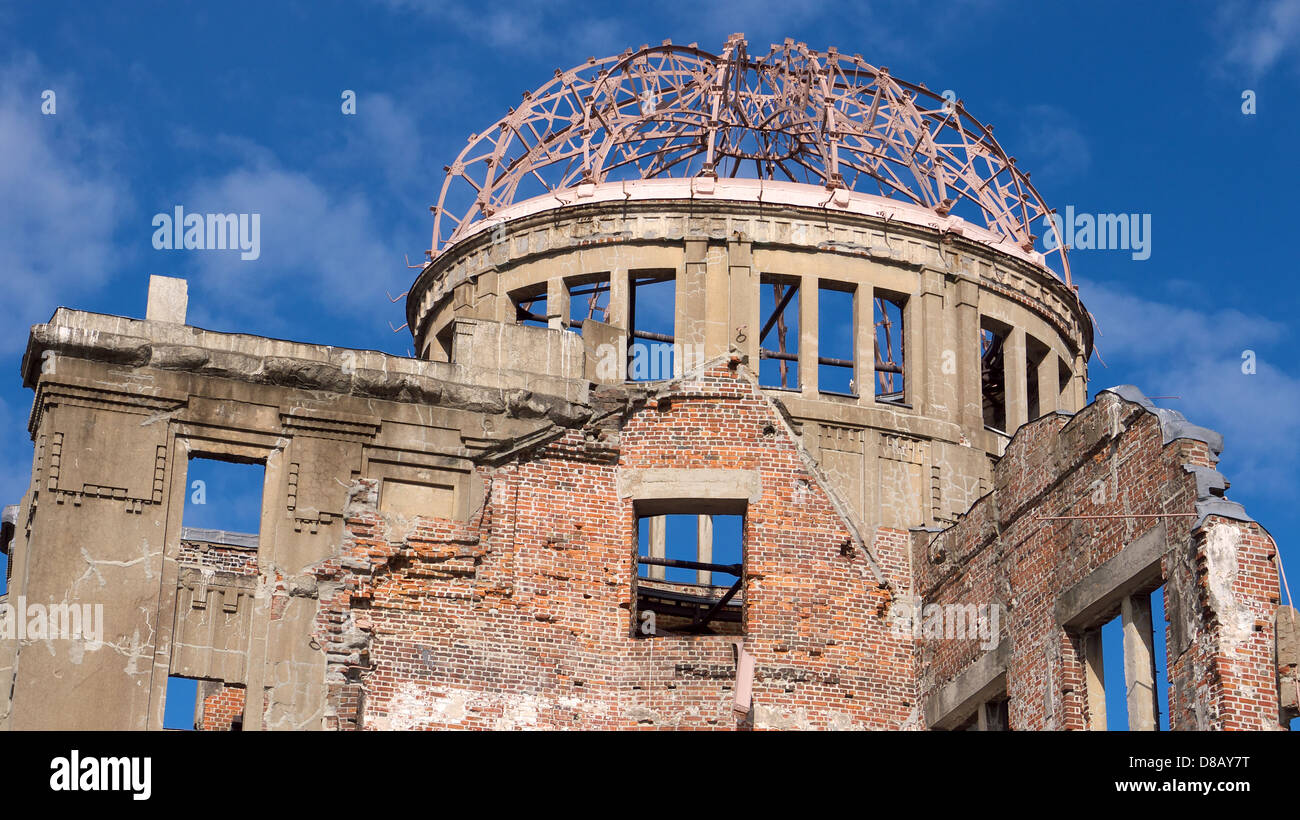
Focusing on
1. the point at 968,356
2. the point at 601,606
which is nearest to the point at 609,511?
the point at 601,606

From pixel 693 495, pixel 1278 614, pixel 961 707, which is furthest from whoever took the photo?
pixel 693 495

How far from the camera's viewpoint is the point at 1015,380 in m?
32.8

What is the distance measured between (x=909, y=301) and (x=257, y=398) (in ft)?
32.3

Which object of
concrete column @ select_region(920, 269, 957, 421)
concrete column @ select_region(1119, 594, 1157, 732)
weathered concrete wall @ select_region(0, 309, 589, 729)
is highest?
concrete column @ select_region(920, 269, 957, 421)

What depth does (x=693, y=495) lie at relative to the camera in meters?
28.0

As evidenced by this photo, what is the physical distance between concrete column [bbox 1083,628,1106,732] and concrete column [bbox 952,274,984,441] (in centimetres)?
857

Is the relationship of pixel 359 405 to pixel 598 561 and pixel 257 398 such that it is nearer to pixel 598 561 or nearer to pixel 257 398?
pixel 257 398

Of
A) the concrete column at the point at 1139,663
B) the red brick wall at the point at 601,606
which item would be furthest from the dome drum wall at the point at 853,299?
the concrete column at the point at 1139,663

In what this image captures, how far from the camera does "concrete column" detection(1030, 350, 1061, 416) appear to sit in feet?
109

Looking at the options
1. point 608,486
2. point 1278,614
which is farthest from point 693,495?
point 1278,614

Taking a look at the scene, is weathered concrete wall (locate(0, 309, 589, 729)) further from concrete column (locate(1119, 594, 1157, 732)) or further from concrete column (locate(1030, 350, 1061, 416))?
concrete column (locate(1119, 594, 1157, 732))

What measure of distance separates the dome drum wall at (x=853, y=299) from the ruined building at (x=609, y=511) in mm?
53

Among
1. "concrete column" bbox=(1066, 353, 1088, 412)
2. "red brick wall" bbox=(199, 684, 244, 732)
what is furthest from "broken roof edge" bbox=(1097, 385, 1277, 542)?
"red brick wall" bbox=(199, 684, 244, 732)

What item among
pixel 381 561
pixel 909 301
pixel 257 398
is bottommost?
pixel 381 561
